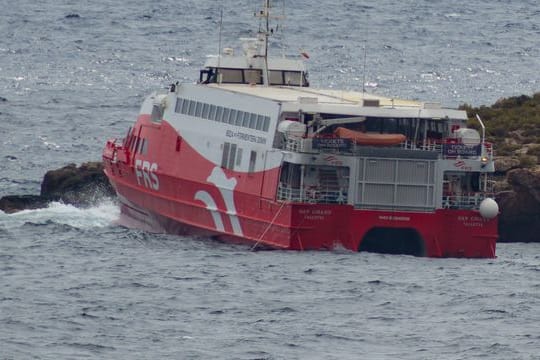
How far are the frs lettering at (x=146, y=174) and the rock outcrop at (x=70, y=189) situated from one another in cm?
481

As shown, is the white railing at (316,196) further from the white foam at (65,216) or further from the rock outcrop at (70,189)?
the rock outcrop at (70,189)

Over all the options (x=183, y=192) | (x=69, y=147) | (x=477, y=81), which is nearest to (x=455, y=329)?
(x=183, y=192)

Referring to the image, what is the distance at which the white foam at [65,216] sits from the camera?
236 feet

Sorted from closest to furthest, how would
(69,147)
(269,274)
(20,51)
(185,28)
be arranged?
(269,274) → (69,147) → (20,51) → (185,28)

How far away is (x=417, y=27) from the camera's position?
15912 centimetres

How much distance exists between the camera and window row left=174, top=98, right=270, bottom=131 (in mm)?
65625

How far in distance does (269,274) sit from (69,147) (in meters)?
38.8

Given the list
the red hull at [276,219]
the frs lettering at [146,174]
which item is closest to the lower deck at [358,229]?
the red hull at [276,219]

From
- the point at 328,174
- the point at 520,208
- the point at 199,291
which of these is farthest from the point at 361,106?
the point at 199,291

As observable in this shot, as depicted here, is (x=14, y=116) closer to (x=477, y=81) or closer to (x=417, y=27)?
(x=477, y=81)

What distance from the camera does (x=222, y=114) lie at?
222ft

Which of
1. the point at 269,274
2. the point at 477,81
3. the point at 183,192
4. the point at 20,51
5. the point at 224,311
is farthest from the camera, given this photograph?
the point at 20,51

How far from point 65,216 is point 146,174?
3.54m

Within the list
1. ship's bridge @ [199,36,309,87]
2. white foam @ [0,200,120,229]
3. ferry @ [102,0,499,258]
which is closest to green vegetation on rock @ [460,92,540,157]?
ferry @ [102,0,499,258]
